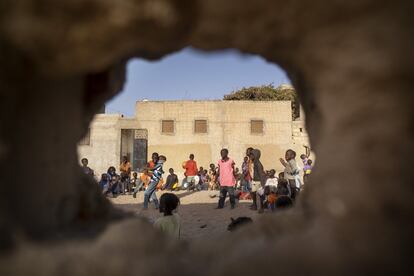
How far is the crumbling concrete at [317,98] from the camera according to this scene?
0.91 m

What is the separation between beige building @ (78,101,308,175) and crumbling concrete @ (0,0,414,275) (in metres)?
15.9

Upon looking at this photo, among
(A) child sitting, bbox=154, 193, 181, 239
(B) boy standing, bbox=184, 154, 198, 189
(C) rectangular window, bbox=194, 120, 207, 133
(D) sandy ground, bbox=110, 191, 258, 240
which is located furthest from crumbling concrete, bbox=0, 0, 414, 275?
(C) rectangular window, bbox=194, 120, 207, 133

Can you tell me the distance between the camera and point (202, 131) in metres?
17.4

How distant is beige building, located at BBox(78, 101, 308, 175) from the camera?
1719cm

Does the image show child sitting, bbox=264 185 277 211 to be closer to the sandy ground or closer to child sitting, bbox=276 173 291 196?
child sitting, bbox=276 173 291 196

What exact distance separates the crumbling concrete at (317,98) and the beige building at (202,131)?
15.9 metres

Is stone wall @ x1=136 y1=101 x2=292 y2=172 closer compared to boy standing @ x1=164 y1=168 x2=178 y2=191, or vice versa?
boy standing @ x1=164 y1=168 x2=178 y2=191

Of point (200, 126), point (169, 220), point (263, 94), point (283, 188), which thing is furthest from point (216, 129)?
point (169, 220)

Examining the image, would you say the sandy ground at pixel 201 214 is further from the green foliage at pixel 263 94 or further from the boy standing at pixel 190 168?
the green foliage at pixel 263 94

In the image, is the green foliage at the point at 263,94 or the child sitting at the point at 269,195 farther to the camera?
the green foliage at the point at 263,94

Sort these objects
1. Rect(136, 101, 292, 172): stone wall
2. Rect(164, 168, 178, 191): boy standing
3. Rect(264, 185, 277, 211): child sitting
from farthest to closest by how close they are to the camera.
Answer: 1. Rect(136, 101, 292, 172): stone wall
2. Rect(164, 168, 178, 191): boy standing
3. Rect(264, 185, 277, 211): child sitting

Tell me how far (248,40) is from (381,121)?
47cm

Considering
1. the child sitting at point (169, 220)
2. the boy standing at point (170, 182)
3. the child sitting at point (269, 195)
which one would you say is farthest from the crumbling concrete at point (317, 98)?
the boy standing at point (170, 182)

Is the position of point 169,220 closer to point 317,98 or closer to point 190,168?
point 317,98
